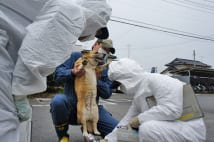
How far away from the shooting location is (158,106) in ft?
8.02

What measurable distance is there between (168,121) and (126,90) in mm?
436

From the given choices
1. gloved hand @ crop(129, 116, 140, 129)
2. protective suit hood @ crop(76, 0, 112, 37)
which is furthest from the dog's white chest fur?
protective suit hood @ crop(76, 0, 112, 37)

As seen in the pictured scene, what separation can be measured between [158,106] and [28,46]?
1513mm

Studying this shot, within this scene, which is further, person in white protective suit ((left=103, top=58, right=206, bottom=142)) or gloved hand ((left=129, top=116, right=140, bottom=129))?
gloved hand ((left=129, top=116, right=140, bottom=129))

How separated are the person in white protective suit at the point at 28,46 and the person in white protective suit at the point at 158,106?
1.29m

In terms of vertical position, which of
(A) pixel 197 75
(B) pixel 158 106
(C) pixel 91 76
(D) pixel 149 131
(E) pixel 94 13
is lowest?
(D) pixel 149 131

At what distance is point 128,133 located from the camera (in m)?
2.64

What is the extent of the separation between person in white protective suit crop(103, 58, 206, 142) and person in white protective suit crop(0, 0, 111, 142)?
4.24 ft

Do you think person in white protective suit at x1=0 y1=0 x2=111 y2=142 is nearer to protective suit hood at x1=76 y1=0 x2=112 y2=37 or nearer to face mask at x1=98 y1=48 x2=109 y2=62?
protective suit hood at x1=76 y1=0 x2=112 y2=37

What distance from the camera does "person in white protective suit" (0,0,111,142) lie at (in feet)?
3.76

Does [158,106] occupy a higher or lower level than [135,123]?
higher

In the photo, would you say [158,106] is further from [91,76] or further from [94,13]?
[94,13]

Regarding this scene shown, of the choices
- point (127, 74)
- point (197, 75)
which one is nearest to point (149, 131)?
point (127, 74)

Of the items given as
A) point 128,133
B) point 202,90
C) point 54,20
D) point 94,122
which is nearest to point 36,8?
point 54,20
